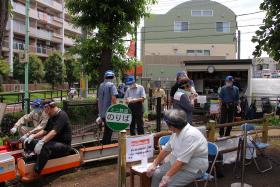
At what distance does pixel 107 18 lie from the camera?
1182cm

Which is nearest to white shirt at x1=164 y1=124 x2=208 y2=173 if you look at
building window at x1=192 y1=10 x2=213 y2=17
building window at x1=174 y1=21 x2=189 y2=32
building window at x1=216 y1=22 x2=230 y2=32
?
building window at x1=174 y1=21 x2=189 y2=32

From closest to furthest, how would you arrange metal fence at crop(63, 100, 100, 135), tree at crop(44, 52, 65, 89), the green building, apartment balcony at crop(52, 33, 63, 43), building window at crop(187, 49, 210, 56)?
metal fence at crop(63, 100, 100, 135)
tree at crop(44, 52, 65, 89)
the green building
building window at crop(187, 49, 210, 56)
apartment balcony at crop(52, 33, 63, 43)

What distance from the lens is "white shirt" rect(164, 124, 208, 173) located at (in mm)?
4402

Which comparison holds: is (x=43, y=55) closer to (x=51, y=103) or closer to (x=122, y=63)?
(x=122, y=63)

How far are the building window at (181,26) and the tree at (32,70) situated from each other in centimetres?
1620

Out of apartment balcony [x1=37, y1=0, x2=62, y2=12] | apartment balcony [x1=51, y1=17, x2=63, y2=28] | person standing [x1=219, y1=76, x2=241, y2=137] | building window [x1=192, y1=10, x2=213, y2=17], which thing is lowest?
person standing [x1=219, y1=76, x2=241, y2=137]

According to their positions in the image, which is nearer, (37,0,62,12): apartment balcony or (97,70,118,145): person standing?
(97,70,118,145): person standing

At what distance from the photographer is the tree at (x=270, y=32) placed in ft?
26.8

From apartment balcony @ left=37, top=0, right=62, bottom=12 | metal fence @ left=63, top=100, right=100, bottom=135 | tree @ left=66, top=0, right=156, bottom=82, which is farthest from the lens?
apartment balcony @ left=37, top=0, right=62, bottom=12

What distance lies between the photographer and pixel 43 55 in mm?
53125

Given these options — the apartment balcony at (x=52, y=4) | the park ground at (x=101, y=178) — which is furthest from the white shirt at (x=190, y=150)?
the apartment balcony at (x=52, y=4)

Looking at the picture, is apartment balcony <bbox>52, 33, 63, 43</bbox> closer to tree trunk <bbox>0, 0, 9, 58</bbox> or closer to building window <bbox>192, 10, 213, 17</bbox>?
building window <bbox>192, 10, 213, 17</bbox>

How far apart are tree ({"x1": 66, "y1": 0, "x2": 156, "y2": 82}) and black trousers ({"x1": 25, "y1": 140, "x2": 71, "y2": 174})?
5375 millimetres

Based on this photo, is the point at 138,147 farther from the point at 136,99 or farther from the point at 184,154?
the point at 136,99
